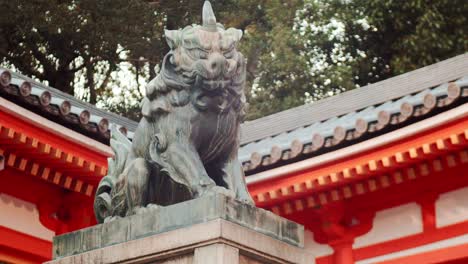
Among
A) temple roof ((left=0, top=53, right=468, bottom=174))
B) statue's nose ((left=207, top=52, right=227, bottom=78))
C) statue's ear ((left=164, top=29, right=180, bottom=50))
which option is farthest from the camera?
temple roof ((left=0, top=53, right=468, bottom=174))

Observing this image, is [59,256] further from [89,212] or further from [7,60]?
[7,60]

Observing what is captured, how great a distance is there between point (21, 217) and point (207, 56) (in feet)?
17.6

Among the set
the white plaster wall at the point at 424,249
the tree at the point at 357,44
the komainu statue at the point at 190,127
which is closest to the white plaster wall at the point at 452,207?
the white plaster wall at the point at 424,249

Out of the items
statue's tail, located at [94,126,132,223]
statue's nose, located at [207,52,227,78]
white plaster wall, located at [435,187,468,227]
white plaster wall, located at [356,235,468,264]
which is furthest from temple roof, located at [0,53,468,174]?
statue's nose, located at [207,52,227,78]

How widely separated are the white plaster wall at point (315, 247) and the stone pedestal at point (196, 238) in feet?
17.0

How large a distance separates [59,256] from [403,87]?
23.6 feet

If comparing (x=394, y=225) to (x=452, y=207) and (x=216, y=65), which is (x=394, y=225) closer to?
(x=452, y=207)

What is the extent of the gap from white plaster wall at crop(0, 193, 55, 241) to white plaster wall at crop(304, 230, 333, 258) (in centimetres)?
275

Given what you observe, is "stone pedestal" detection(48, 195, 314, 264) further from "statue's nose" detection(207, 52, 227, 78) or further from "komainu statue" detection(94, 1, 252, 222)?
"statue's nose" detection(207, 52, 227, 78)

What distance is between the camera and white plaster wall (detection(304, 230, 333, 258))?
438 inches

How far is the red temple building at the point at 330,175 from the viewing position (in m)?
9.36

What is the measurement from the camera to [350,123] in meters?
9.87

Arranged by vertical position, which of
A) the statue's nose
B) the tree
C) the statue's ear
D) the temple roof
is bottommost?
the statue's nose

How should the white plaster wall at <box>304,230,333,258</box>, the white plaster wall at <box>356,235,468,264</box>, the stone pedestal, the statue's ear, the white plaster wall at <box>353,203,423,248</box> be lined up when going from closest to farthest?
1. the stone pedestal
2. the statue's ear
3. the white plaster wall at <box>356,235,468,264</box>
4. the white plaster wall at <box>353,203,423,248</box>
5. the white plaster wall at <box>304,230,333,258</box>
